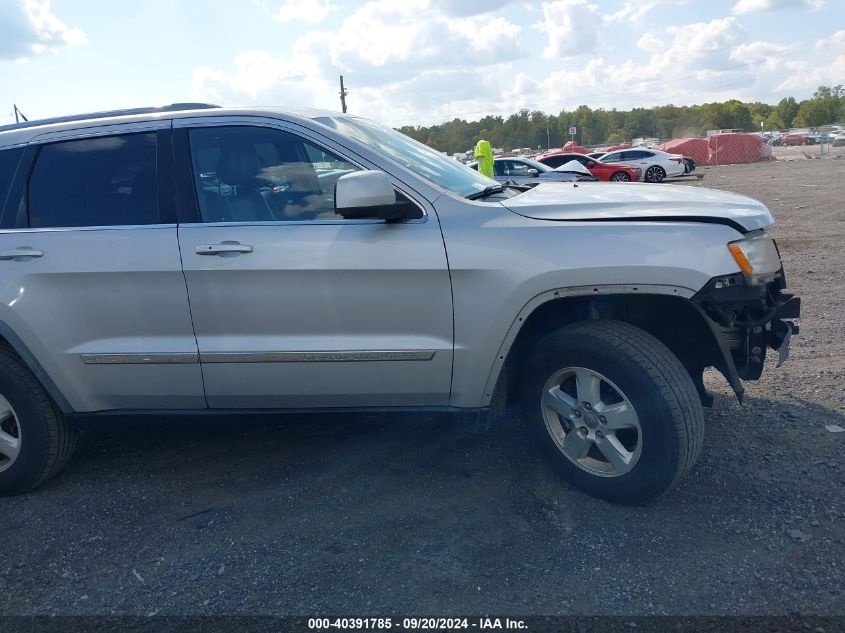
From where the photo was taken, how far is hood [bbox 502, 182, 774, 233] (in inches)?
131

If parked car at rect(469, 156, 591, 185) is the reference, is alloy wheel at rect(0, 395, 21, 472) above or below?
above

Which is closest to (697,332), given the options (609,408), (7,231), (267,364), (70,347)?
(609,408)

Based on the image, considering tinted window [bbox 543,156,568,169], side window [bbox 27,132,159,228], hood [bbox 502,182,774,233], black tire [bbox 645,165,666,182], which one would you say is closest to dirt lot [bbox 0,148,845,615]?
hood [bbox 502,182,774,233]

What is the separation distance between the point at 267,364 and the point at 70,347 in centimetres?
104

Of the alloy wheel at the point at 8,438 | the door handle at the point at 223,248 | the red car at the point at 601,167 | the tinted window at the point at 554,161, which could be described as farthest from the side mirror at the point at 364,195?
the tinted window at the point at 554,161

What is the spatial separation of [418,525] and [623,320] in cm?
140

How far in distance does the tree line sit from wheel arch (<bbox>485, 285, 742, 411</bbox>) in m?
58.8

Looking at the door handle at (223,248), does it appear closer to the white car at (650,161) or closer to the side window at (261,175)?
the side window at (261,175)

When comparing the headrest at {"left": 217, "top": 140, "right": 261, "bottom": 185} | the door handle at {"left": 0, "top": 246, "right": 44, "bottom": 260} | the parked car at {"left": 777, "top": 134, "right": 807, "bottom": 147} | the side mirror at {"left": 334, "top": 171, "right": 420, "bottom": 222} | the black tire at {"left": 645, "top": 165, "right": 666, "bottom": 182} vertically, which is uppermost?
the headrest at {"left": 217, "top": 140, "right": 261, "bottom": 185}

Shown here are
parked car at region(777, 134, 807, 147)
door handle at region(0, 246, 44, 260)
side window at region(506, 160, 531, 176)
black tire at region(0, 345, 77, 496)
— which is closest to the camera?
door handle at region(0, 246, 44, 260)

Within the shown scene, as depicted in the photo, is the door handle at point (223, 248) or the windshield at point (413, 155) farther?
the windshield at point (413, 155)

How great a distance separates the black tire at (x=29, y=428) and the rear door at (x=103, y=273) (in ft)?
0.52

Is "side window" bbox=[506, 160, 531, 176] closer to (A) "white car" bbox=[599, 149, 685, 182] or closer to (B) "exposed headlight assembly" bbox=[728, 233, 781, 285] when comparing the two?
(A) "white car" bbox=[599, 149, 685, 182]

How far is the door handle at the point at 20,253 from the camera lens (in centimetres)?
377
